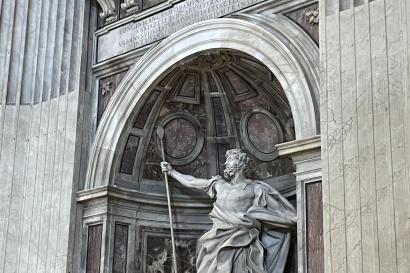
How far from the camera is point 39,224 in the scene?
10.2 m

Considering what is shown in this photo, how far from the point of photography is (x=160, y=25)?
9992mm

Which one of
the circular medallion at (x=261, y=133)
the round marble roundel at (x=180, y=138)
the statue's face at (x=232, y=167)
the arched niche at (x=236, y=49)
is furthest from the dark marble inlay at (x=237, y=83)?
the statue's face at (x=232, y=167)

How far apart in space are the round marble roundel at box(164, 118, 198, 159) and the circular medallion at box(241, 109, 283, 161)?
2.19 ft

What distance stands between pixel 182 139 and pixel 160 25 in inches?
55.8

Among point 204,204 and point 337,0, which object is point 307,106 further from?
point 204,204

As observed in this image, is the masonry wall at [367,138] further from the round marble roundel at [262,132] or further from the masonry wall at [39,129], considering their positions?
the masonry wall at [39,129]

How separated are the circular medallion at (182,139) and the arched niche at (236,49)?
0.62 m

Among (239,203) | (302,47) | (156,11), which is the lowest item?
(239,203)

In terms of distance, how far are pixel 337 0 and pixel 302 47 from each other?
2.29 ft

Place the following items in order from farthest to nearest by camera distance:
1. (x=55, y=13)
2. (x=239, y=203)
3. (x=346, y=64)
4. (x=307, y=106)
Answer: (x=55, y=13) < (x=239, y=203) < (x=307, y=106) < (x=346, y=64)

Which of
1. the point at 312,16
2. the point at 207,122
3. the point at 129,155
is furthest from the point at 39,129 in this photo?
the point at 312,16

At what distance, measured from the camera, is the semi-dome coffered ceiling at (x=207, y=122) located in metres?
9.69

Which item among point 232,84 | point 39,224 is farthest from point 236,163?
point 39,224

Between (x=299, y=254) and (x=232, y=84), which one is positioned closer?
(x=299, y=254)
